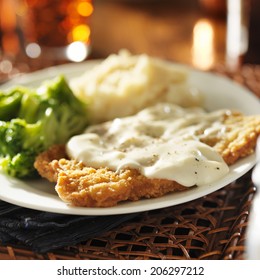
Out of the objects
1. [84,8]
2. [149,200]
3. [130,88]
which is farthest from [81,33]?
[149,200]

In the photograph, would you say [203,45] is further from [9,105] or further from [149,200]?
[149,200]

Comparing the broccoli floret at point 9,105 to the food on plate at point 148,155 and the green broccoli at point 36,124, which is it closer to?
the green broccoli at point 36,124

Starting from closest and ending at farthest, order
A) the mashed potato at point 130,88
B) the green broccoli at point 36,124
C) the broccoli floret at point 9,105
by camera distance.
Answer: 1. the green broccoli at point 36,124
2. the broccoli floret at point 9,105
3. the mashed potato at point 130,88

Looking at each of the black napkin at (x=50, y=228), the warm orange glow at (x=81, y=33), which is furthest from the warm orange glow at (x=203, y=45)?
the black napkin at (x=50, y=228)

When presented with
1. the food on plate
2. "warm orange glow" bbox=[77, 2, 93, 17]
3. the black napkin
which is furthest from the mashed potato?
"warm orange glow" bbox=[77, 2, 93, 17]
